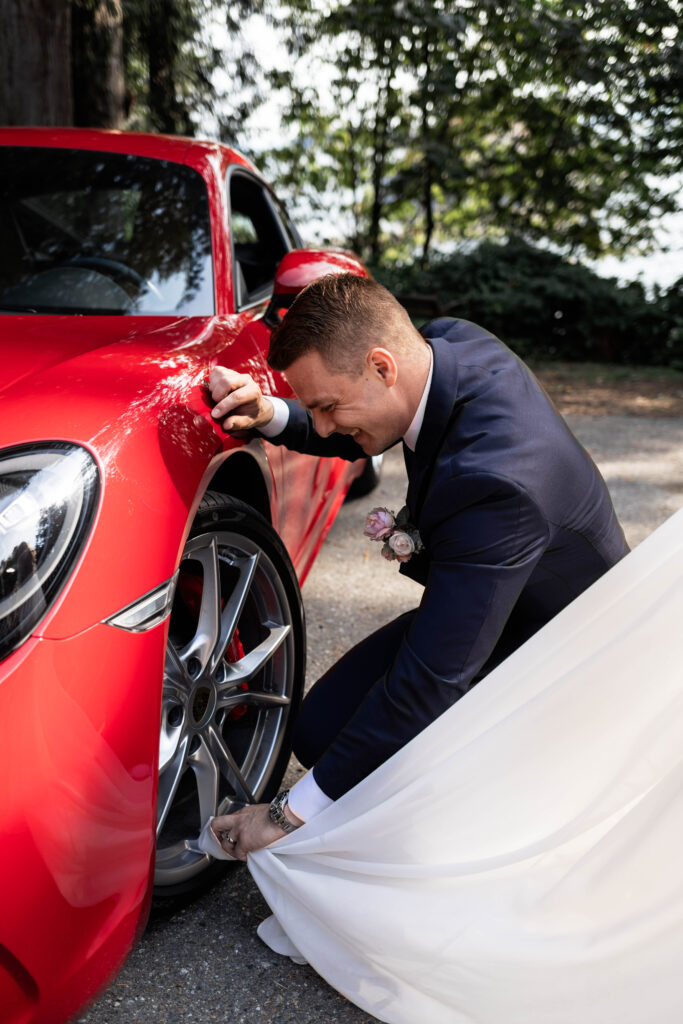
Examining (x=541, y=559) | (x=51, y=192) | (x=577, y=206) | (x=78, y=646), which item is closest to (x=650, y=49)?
(x=577, y=206)

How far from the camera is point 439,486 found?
1.81 meters

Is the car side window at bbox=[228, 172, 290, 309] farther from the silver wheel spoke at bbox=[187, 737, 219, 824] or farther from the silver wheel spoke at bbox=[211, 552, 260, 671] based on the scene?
the silver wheel spoke at bbox=[187, 737, 219, 824]

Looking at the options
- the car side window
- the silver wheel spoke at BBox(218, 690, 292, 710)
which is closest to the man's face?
the silver wheel spoke at BBox(218, 690, 292, 710)

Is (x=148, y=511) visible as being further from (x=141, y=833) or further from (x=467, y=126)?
(x=467, y=126)

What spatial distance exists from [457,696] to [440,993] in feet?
1.74

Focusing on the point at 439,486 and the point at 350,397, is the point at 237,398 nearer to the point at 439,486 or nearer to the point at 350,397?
the point at 350,397

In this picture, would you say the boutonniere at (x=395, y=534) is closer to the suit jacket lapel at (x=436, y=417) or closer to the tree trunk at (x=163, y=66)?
the suit jacket lapel at (x=436, y=417)

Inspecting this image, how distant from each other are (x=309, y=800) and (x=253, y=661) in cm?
38

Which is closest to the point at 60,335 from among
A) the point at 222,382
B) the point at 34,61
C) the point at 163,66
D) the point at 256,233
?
the point at 222,382

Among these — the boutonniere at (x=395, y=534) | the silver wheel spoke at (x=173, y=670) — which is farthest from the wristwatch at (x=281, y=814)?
the boutonniere at (x=395, y=534)

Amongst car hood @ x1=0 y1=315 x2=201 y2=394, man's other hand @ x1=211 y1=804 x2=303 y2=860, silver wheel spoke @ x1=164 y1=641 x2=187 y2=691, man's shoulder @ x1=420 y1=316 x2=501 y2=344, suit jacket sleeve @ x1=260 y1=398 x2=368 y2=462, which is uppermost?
man's shoulder @ x1=420 y1=316 x2=501 y2=344

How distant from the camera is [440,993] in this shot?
176 centimetres

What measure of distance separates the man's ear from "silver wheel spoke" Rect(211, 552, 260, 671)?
0.54 m

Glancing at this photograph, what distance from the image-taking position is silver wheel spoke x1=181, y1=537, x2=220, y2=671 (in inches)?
77.0
